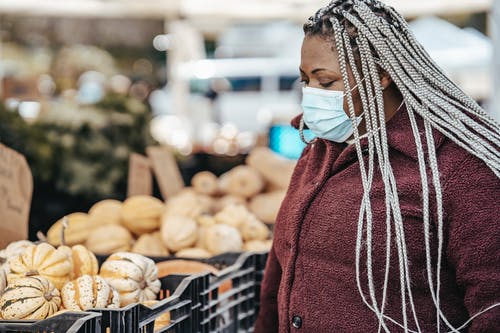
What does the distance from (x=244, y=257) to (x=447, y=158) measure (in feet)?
4.51

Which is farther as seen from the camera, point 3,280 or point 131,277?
point 131,277

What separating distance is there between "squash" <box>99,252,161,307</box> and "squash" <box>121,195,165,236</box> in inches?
48.3

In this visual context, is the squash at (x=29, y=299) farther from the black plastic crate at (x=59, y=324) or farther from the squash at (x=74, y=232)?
the squash at (x=74, y=232)

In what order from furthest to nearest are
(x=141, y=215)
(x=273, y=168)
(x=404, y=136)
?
(x=273, y=168) → (x=141, y=215) → (x=404, y=136)

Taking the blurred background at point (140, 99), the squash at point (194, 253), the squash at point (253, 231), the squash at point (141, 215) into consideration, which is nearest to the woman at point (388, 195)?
the squash at point (194, 253)

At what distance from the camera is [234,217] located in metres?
4.25

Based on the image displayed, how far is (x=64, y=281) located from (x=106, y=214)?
1.63 metres

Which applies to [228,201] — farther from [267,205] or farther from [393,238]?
[393,238]

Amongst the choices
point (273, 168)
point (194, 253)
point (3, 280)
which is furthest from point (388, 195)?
point (273, 168)

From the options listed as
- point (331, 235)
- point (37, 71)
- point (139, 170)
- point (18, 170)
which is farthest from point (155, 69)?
point (331, 235)

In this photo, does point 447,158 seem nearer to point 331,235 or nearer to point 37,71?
point 331,235

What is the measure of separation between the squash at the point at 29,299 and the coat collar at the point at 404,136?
46.6 inches

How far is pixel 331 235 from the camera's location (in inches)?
84.0

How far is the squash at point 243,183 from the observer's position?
16.8ft
